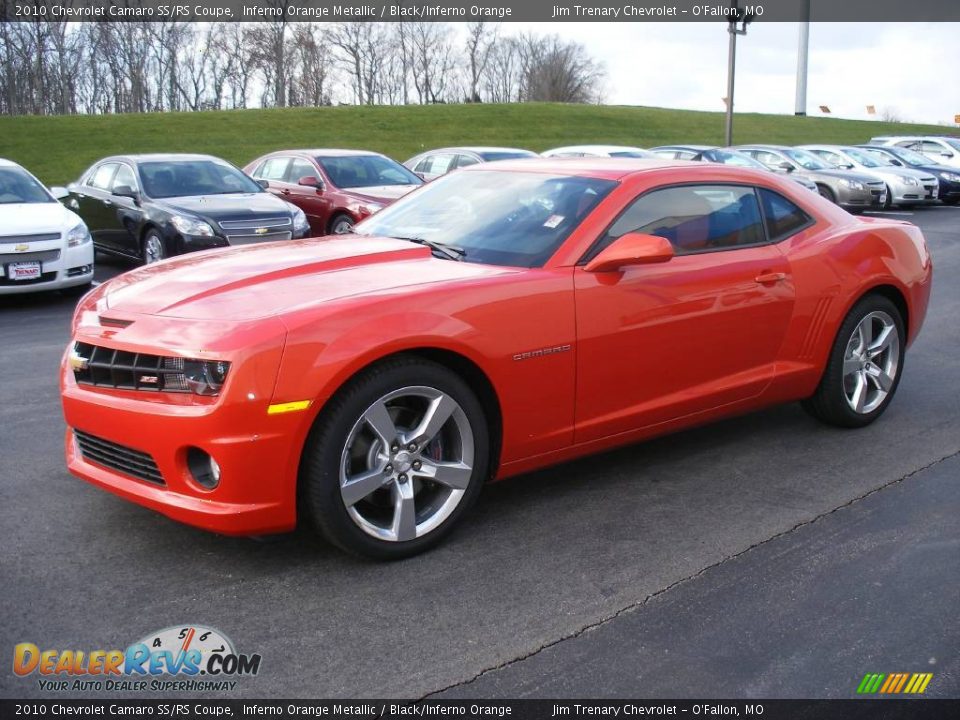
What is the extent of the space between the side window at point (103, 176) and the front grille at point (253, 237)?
2.62 metres

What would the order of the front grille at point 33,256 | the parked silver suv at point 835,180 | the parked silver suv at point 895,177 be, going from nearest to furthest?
the front grille at point 33,256, the parked silver suv at point 835,180, the parked silver suv at point 895,177

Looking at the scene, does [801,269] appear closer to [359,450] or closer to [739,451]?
[739,451]

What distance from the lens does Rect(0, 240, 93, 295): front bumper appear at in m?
9.31

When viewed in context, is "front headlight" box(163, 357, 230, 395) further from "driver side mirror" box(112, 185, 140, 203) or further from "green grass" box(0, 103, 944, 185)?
→ "green grass" box(0, 103, 944, 185)

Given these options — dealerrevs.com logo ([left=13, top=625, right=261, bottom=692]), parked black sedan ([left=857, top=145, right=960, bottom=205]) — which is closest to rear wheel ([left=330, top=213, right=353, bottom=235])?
dealerrevs.com logo ([left=13, top=625, right=261, bottom=692])

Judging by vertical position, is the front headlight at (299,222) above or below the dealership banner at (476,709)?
above

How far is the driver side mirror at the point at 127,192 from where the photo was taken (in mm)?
11383

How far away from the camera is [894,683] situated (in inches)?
115

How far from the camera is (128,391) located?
3574 mm

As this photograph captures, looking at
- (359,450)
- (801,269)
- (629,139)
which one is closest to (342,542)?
(359,450)

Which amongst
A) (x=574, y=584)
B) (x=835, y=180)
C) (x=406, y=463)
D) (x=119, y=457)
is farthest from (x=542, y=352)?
(x=835, y=180)

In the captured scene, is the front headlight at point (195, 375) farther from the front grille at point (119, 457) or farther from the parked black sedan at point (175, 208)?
the parked black sedan at point (175, 208)

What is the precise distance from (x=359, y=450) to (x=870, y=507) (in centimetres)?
231

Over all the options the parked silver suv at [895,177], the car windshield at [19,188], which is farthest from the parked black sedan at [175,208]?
the parked silver suv at [895,177]
